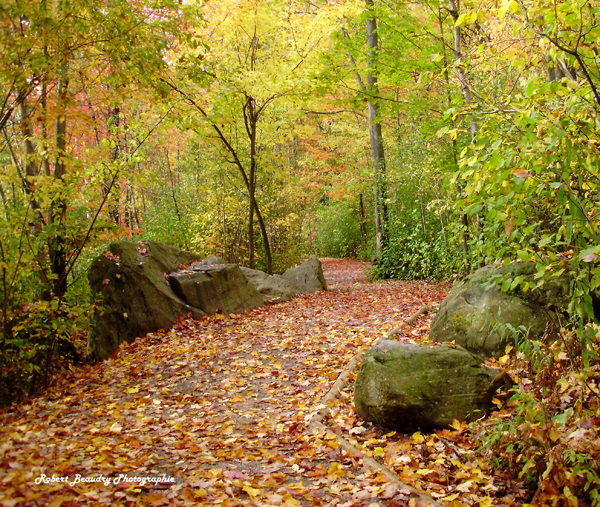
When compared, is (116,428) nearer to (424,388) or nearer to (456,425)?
(424,388)

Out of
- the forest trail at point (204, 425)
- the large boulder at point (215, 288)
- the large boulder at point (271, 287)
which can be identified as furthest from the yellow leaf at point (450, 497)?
the large boulder at point (271, 287)

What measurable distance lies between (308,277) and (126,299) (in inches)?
206

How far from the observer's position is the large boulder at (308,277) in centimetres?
1112

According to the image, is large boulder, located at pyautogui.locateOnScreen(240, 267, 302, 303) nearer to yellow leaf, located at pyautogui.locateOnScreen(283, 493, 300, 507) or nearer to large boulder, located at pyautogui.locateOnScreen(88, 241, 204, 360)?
large boulder, located at pyautogui.locateOnScreen(88, 241, 204, 360)

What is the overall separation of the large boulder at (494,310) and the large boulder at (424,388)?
47 centimetres

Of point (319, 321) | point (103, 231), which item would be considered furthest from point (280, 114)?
point (103, 231)

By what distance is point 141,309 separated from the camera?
7.17 m

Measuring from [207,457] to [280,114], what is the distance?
9.69m

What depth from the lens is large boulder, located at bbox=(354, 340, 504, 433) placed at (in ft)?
11.7

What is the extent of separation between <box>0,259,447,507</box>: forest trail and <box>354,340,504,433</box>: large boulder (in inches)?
11.5

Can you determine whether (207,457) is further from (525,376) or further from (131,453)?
(525,376)

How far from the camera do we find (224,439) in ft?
12.4

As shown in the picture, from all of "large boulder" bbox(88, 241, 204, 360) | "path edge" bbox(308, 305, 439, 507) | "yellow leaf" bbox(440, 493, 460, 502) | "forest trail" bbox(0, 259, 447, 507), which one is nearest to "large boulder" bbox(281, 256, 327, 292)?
"forest trail" bbox(0, 259, 447, 507)

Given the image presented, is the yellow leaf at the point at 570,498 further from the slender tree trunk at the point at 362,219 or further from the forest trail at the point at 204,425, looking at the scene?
the slender tree trunk at the point at 362,219
